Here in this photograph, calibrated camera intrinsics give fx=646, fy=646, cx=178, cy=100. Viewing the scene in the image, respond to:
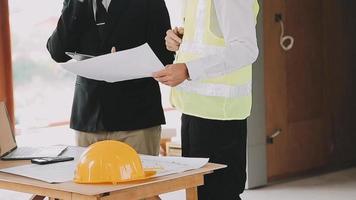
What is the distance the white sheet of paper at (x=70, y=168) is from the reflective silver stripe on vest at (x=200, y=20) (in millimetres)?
371

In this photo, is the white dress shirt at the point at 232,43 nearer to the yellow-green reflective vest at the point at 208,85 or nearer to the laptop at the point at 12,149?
the yellow-green reflective vest at the point at 208,85

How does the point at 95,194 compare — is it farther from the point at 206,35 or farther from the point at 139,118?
the point at 139,118

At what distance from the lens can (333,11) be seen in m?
5.02

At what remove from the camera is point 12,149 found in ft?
7.48

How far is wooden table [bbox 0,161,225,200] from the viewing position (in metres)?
1.62

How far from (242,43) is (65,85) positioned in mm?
3232

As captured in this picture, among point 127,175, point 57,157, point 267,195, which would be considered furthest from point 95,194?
point 267,195

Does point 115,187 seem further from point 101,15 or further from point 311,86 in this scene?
point 311,86

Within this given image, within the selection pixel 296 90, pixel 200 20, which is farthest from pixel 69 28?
pixel 296 90

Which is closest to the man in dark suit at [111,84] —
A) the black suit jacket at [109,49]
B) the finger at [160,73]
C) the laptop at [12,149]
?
the black suit jacket at [109,49]

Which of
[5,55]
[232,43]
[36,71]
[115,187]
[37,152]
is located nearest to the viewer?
[115,187]

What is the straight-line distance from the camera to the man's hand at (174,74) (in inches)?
73.7

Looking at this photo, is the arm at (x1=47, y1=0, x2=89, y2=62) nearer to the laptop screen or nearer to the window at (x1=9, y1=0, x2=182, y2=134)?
the laptop screen

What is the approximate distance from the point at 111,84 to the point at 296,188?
2.37 metres
